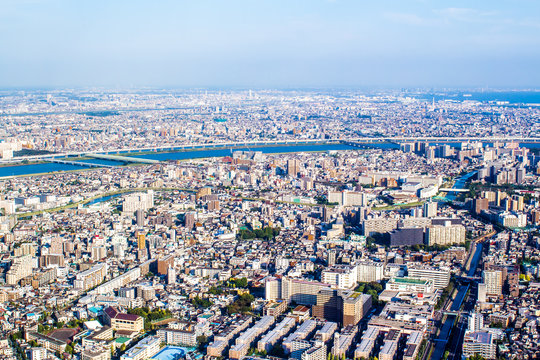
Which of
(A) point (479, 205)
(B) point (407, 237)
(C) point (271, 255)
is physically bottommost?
(C) point (271, 255)

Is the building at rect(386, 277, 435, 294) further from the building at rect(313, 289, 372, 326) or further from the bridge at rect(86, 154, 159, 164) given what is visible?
the bridge at rect(86, 154, 159, 164)

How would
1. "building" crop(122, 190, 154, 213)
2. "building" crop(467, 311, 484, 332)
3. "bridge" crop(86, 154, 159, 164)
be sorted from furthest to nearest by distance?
"bridge" crop(86, 154, 159, 164)
"building" crop(122, 190, 154, 213)
"building" crop(467, 311, 484, 332)

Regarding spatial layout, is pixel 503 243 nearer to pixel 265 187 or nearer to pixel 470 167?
pixel 265 187

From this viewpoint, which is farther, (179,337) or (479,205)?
(479,205)

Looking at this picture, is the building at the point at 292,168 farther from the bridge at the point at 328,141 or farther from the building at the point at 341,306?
the building at the point at 341,306

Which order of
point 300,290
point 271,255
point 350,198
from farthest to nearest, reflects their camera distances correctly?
1. point 350,198
2. point 271,255
3. point 300,290

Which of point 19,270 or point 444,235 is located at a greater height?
point 444,235

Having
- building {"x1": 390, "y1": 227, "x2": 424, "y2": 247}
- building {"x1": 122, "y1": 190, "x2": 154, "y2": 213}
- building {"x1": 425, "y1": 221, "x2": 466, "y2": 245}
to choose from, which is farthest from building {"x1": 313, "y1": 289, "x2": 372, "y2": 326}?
building {"x1": 122, "y1": 190, "x2": 154, "y2": 213}

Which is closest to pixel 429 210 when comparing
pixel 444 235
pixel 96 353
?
pixel 444 235

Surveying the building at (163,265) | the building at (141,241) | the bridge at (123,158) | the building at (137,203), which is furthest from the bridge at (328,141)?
the building at (163,265)

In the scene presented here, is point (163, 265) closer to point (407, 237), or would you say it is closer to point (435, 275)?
point (435, 275)
